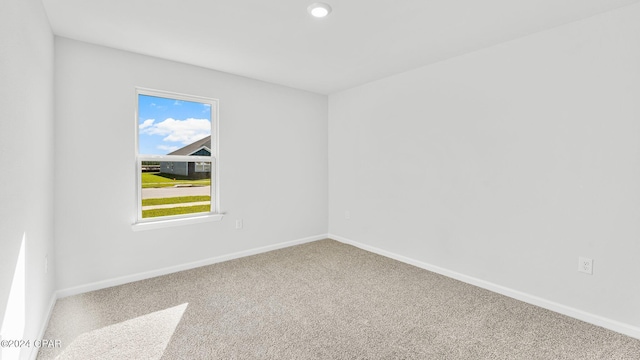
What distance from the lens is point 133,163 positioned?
2.95 m

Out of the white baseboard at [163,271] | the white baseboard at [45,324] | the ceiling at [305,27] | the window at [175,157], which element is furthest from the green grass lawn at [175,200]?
the ceiling at [305,27]

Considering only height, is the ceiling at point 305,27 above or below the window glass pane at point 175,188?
above

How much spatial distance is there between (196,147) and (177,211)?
77cm

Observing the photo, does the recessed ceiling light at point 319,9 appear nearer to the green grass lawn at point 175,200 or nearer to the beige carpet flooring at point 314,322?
the beige carpet flooring at point 314,322

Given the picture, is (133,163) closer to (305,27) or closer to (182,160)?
(182,160)

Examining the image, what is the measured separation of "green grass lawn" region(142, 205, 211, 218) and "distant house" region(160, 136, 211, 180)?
361 millimetres

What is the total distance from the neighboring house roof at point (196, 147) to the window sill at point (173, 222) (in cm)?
75

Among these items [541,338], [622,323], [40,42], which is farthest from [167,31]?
[622,323]

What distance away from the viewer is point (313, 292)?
8.98ft

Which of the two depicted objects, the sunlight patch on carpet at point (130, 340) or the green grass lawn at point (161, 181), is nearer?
the sunlight patch on carpet at point (130, 340)

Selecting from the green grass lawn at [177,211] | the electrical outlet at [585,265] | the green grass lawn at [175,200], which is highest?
the green grass lawn at [175,200]

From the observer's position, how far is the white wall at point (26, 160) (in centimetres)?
124

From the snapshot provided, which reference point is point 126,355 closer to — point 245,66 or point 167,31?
point 167,31

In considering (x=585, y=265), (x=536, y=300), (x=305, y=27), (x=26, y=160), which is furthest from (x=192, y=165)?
(x=585, y=265)
